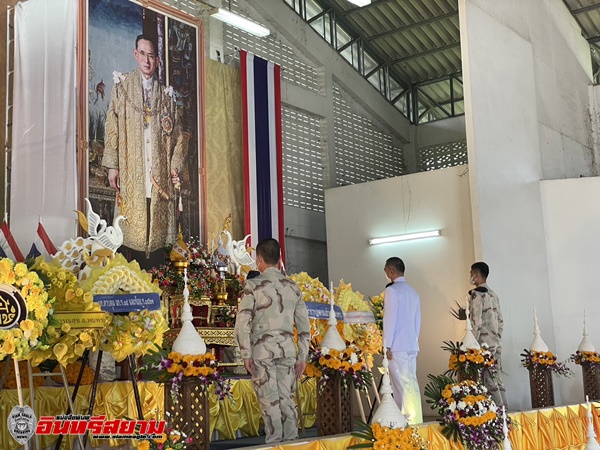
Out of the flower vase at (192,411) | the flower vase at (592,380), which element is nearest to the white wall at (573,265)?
the flower vase at (592,380)

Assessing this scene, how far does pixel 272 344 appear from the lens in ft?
16.4

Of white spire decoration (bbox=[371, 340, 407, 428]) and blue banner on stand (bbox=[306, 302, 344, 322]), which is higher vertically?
blue banner on stand (bbox=[306, 302, 344, 322])

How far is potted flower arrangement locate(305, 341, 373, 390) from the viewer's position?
565 centimetres

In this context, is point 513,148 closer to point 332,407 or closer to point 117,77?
point 117,77

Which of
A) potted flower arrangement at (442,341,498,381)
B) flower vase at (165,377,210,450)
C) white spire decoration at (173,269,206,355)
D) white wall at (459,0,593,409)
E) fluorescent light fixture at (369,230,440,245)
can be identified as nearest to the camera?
flower vase at (165,377,210,450)

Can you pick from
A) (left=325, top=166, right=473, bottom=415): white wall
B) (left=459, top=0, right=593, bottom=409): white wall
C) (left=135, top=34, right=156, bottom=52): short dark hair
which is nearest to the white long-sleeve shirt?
(left=459, top=0, right=593, bottom=409): white wall

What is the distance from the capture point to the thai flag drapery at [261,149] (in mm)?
10844

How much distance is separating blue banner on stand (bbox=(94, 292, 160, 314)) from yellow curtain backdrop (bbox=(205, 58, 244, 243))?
18.3 ft

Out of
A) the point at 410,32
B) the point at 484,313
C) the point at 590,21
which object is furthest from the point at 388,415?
the point at 590,21

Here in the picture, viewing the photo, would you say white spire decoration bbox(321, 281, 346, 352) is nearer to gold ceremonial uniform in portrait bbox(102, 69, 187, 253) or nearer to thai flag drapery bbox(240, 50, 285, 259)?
gold ceremonial uniform in portrait bbox(102, 69, 187, 253)

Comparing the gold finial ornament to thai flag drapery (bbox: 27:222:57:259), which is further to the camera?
the gold finial ornament

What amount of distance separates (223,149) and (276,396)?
622cm

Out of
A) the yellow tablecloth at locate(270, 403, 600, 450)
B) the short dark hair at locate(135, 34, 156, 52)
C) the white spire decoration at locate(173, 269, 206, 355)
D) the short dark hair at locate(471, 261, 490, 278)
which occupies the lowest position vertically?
the yellow tablecloth at locate(270, 403, 600, 450)

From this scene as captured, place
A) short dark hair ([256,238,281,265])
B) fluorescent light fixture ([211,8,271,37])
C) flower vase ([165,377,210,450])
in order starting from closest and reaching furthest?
flower vase ([165,377,210,450]) < short dark hair ([256,238,281,265]) < fluorescent light fixture ([211,8,271,37])
